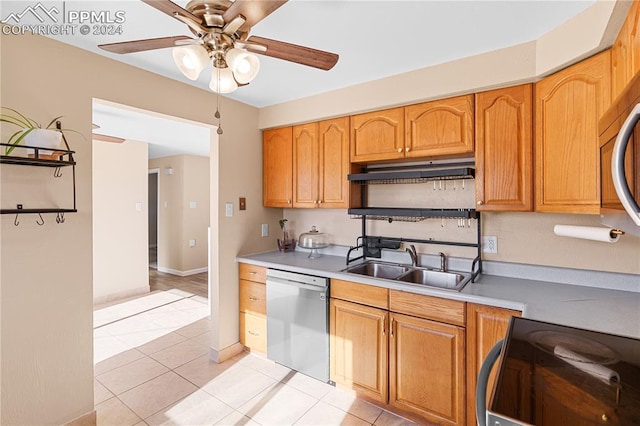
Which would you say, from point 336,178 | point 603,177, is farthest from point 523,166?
point 336,178

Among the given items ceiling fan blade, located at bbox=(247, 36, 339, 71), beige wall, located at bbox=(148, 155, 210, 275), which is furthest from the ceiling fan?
beige wall, located at bbox=(148, 155, 210, 275)

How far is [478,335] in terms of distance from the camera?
5.66ft

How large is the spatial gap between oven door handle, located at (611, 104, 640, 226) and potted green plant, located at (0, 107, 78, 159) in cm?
233

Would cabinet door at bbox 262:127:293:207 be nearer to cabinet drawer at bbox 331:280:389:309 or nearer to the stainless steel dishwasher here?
the stainless steel dishwasher

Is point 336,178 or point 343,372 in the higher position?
point 336,178

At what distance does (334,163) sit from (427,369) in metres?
1.67

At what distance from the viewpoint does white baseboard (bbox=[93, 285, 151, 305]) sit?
4145 millimetres

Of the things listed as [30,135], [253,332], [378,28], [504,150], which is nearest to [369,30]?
[378,28]

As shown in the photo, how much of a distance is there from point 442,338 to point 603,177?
118 cm

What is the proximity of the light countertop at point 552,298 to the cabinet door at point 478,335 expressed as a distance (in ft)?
0.19

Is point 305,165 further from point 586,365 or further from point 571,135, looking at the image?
point 586,365

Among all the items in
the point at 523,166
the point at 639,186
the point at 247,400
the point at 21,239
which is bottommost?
the point at 247,400

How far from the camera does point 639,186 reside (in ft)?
2.45

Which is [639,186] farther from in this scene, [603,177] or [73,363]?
[73,363]
